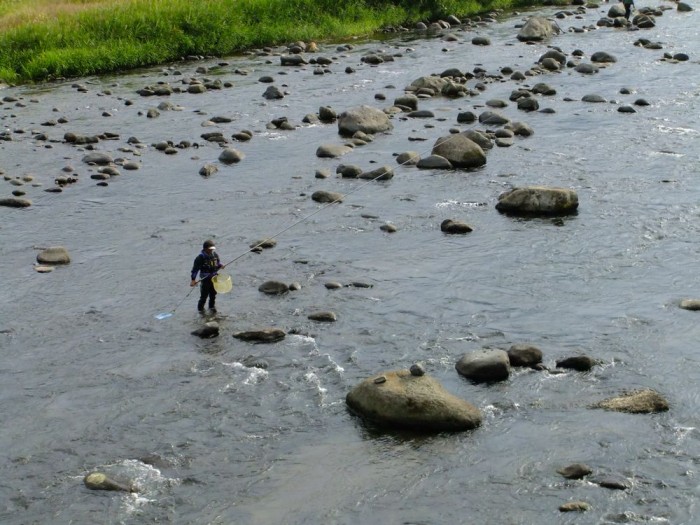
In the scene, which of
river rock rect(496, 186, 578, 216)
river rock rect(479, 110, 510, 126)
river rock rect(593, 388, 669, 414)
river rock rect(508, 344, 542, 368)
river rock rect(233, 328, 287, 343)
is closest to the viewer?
river rock rect(593, 388, 669, 414)

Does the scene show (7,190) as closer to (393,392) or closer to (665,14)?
(393,392)

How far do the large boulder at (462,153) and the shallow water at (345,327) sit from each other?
443 mm

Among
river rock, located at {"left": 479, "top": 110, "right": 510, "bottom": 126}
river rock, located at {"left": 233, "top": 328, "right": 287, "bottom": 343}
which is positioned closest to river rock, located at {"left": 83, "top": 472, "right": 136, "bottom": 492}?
river rock, located at {"left": 233, "top": 328, "right": 287, "bottom": 343}

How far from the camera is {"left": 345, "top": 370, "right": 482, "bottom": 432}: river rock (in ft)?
34.4

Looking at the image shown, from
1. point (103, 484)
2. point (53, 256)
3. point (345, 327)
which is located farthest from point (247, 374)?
point (53, 256)

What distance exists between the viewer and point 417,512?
30.1 ft

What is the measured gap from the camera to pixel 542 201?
56.9 ft

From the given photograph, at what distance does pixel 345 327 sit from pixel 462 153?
8218 mm

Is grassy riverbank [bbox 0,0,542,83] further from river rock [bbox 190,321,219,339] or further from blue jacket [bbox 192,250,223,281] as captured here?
river rock [bbox 190,321,219,339]

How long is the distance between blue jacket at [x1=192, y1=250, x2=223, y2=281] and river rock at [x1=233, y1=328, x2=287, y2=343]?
3.76 ft

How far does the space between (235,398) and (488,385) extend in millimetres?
2777

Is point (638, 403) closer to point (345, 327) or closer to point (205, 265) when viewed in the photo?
point (345, 327)

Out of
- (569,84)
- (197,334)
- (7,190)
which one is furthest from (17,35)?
(197,334)

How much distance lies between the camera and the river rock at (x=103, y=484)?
958 cm
